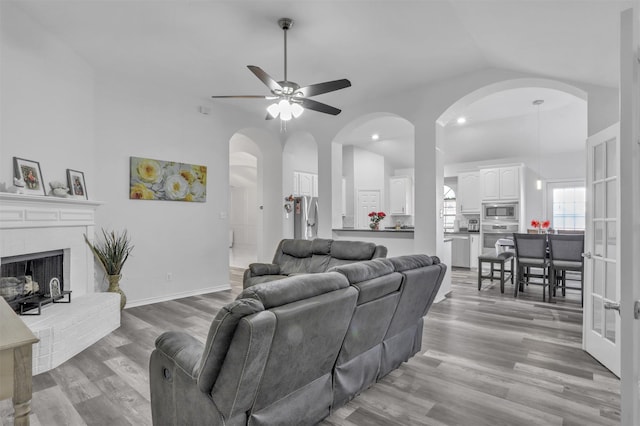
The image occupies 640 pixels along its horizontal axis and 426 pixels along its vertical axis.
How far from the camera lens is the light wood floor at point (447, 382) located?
2.11m

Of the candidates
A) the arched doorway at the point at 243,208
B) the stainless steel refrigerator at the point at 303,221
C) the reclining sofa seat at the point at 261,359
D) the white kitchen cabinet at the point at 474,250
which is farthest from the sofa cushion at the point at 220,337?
the arched doorway at the point at 243,208

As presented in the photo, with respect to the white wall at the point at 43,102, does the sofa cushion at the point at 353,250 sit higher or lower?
lower

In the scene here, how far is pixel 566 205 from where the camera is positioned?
7535 mm

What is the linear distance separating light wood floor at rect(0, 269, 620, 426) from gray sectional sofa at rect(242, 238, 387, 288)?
33.2 inches

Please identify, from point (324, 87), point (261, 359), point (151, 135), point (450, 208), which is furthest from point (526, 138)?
point (261, 359)

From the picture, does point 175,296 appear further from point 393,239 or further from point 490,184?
point 490,184

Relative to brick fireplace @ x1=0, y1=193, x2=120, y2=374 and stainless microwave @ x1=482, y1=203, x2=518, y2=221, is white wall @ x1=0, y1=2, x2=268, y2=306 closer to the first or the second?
brick fireplace @ x1=0, y1=193, x2=120, y2=374

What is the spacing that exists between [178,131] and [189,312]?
2.65m

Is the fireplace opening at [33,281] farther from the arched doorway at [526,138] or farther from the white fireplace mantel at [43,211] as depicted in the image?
the arched doorway at [526,138]

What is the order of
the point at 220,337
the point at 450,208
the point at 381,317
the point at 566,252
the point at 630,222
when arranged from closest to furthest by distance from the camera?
the point at 630,222, the point at 220,337, the point at 381,317, the point at 566,252, the point at 450,208

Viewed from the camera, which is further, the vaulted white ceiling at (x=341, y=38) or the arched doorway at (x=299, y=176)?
the arched doorway at (x=299, y=176)

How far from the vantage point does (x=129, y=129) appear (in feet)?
15.3

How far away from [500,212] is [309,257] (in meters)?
5.19

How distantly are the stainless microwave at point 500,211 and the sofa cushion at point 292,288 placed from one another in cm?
695
